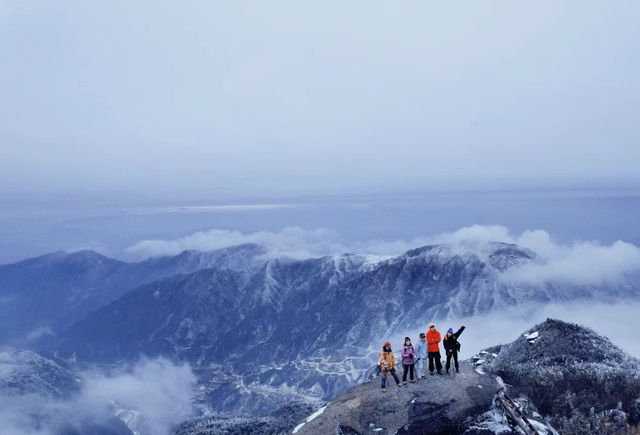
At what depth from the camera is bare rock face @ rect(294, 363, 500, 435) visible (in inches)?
1287

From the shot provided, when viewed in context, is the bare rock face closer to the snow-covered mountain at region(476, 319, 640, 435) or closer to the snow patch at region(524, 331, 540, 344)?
the snow-covered mountain at region(476, 319, 640, 435)

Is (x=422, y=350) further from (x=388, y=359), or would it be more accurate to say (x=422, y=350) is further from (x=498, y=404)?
(x=498, y=404)

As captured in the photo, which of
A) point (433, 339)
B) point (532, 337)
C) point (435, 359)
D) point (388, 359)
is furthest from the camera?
point (532, 337)

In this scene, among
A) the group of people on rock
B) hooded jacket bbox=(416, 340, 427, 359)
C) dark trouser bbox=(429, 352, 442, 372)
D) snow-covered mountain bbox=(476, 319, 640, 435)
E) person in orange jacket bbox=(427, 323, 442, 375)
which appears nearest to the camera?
the group of people on rock

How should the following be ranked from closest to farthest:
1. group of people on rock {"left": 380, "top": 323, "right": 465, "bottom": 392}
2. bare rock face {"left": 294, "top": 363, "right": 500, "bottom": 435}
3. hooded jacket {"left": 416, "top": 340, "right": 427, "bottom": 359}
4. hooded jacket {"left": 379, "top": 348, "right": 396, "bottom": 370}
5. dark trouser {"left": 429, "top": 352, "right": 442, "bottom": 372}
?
bare rock face {"left": 294, "top": 363, "right": 500, "bottom": 435}, hooded jacket {"left": 379, "top": 348, "right": 396, "bottom": 370}, group of people on rock {"left": 380, "top": 323, "right": 465, "bottom": 392}, hooded jacket {"left": 416, "top": 340, "right": 427, "bottom": 359}, dark trouser {"left": 429, "top": 352, "right": 442, "bottom": 372}

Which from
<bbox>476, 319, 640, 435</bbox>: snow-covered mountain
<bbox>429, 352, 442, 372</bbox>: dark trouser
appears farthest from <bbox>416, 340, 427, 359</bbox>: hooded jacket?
<bbox>476, 319, 640, 435</bbox>: snow-covered mountain

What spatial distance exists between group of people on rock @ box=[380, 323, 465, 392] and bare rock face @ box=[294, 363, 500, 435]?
0.96 m

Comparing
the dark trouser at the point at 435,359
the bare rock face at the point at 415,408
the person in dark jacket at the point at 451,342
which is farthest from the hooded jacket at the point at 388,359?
the person in dark jacket at the point at 451,342

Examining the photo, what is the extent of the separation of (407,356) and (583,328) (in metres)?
45.3

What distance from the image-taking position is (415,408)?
34.0 metres

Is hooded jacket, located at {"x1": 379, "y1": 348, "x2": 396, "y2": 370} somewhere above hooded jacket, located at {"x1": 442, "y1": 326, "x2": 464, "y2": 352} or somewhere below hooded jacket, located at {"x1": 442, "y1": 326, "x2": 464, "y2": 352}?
below

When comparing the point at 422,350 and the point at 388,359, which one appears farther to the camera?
the point at 422,350

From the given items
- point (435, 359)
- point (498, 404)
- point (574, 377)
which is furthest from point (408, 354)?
point (574, 377)

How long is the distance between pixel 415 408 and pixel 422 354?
506 cm
